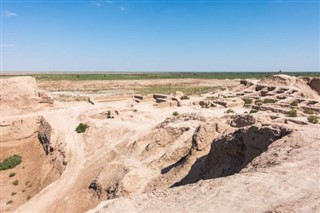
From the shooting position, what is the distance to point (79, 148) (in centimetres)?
2036

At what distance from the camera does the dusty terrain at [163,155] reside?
670 centimetres

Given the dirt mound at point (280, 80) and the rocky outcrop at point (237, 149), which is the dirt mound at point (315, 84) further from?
the rocky outcrop at point (237, 149)

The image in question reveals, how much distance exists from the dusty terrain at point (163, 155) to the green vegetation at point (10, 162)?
1.17 ft

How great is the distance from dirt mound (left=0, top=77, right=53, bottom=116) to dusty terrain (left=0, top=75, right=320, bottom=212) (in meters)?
0.09

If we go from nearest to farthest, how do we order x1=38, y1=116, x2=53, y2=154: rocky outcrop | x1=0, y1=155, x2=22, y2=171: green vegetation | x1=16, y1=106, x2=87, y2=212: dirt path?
x1=16, y1=106, x2=87, y2=212: dirt path, x1=0, y1=155, x2=22, y2=171: green vegetation, x1=38, y1=116, x2=53, y2=154: rocky outcrop

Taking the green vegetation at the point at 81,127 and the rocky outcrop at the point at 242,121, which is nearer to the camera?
the rocky outcrop at the point at 242,121

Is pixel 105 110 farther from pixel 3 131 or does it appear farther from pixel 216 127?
pixel 216 127

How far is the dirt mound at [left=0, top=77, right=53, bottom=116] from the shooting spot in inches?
1164

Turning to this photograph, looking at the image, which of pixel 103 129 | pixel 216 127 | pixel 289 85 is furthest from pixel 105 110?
pixel 289 85

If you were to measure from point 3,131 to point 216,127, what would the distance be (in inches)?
759

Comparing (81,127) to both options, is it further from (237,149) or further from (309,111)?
(309,111)

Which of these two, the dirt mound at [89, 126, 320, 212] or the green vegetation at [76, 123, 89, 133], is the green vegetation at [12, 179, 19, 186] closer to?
the green vegetation at [76, 123, 89, 133]

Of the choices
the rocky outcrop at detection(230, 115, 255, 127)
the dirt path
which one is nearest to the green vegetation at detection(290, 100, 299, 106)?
the rocky outcrop at detection(230, 115, 255, 127)

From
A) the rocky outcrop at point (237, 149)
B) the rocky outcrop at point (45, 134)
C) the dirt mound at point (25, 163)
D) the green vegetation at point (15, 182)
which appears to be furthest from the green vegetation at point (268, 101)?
the green vegetation at point (15, 182)
